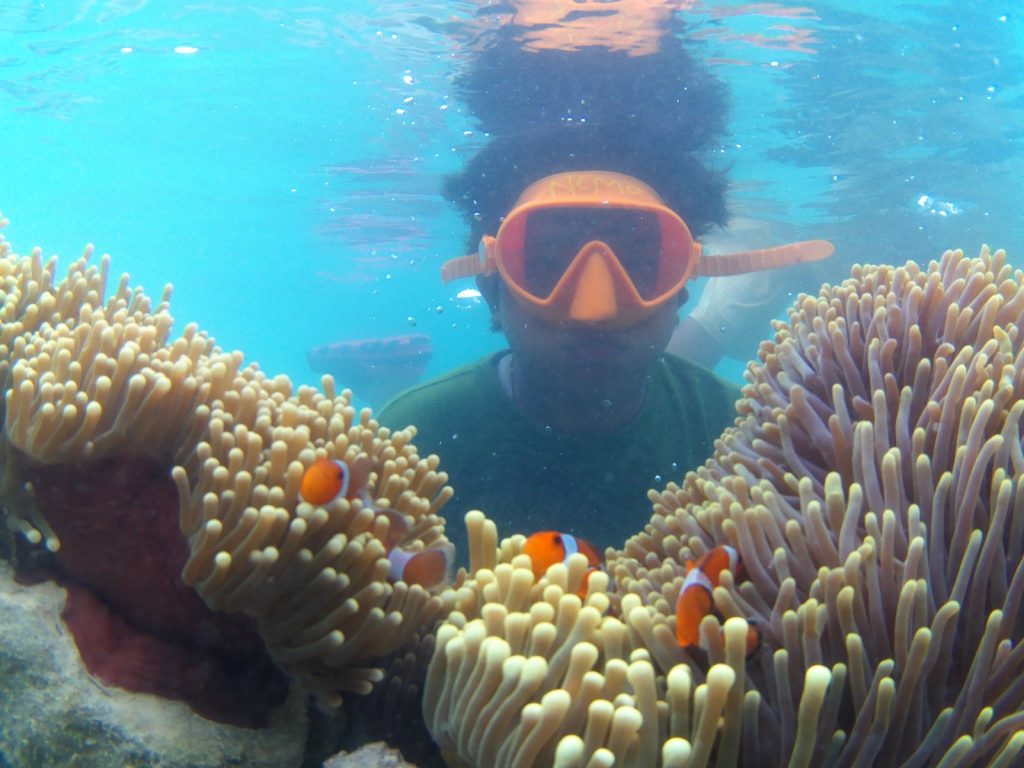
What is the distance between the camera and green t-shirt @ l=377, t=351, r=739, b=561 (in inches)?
177

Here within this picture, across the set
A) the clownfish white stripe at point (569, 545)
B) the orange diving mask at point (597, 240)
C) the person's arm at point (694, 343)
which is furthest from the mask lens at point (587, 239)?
the person's arm at point (694, 343)

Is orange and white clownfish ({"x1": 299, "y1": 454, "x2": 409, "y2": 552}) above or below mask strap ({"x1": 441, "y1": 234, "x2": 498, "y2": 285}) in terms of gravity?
above

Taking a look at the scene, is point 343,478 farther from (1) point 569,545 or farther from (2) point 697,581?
(2) point 697,581

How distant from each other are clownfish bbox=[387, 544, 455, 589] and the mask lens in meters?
3.20

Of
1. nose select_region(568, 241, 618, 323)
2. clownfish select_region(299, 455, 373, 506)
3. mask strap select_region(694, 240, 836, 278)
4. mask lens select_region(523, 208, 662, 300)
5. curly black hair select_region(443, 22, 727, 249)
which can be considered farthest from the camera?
curly black hair select_region(443, 22, 727, 249)

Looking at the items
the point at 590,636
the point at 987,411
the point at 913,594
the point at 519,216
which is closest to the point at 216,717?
the point at 590,636

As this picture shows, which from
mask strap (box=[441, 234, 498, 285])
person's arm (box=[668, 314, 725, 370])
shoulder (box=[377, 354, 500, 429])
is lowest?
person's arm (box=[668, 314, 725, 370])

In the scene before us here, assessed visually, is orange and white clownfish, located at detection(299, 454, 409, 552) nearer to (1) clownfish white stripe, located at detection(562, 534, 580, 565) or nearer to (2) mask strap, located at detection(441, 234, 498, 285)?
(1) clownfish white stripe, located at detection(562, 534, 580, 565)

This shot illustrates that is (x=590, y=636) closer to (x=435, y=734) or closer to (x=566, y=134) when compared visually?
(x=435, y=734)

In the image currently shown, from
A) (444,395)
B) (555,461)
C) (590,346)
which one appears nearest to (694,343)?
(444,395)

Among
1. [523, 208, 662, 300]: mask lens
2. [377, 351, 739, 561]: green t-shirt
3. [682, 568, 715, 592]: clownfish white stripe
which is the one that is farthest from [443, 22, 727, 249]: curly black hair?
[682, 568, 715, 592]: clownfish white stripe

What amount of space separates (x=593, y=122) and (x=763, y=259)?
2.65 metres

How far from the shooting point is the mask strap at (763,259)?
16.4 ft

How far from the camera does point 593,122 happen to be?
6793 millimetres
